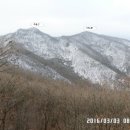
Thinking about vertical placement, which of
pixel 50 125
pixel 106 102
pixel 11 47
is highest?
pixel 11 47

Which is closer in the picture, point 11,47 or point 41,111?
point 11,47

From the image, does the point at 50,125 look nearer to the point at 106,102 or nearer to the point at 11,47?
the point at 106,102

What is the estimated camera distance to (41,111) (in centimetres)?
6981

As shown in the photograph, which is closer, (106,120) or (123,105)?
(106,120)

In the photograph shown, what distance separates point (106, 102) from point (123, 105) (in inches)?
225

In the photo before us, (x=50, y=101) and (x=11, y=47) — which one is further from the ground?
(x=11, y=47)

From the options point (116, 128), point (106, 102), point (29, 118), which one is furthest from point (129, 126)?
point (29, 118)

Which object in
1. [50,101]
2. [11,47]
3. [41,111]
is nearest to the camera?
[11,47]

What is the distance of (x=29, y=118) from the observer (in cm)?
6519

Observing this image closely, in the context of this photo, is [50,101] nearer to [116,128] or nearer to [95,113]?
[95,113]

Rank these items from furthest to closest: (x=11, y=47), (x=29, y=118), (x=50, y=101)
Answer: (x=50, y=101)
(x=29, y=118)
(x=11, y=47)

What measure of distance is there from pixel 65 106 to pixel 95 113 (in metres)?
12.4

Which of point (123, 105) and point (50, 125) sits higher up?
point (123, 105)

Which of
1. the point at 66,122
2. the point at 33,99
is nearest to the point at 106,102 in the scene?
the point at 66,122
